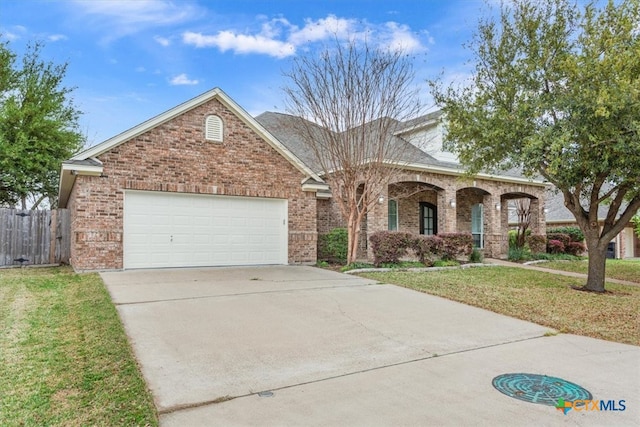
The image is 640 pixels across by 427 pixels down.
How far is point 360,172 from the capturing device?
41.0ft

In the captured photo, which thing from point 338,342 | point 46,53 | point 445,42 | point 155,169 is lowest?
point 338,342

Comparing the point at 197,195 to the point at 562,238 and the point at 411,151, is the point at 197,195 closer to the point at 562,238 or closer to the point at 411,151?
the point at 411,151

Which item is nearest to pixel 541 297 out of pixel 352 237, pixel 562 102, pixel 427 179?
pixel 562 102

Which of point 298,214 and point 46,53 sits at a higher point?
point 46,53

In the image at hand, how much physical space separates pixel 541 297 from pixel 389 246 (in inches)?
180

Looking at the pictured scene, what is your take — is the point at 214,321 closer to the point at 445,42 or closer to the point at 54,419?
the point at 54,419

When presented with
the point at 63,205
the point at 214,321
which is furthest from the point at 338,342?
the point at 63,205

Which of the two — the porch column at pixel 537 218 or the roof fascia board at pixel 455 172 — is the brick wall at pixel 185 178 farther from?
the porch column at pixel 537 218

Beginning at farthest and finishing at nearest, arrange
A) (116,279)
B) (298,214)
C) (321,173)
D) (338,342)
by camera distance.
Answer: (321,173), (298,214), (116,279), (338,342)

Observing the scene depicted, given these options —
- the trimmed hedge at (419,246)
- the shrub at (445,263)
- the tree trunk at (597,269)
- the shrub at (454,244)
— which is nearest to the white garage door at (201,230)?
the trimmed hedge at (419,246)

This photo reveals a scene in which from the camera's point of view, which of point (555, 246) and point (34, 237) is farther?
point (555, 246)

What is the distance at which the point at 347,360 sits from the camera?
178 inches

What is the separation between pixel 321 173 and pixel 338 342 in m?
9.92

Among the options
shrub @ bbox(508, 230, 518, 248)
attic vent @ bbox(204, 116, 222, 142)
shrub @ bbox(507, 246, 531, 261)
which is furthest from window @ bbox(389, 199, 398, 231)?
attic vent @ bbox(204, 116, 222, 142)
